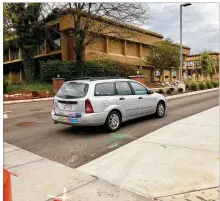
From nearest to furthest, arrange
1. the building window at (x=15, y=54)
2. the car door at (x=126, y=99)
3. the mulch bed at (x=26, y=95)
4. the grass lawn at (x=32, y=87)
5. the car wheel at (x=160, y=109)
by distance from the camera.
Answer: the car door at (x=126, y=99), the car wheel at (x=160, y=109), the mulch bed at (x=26, y=95), the grass lawn at (x=32, y=87), the building window at (x=15, y=54)

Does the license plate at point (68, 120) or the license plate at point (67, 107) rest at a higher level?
the license plate at point (67, 107)

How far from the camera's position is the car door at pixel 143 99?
8.88 m

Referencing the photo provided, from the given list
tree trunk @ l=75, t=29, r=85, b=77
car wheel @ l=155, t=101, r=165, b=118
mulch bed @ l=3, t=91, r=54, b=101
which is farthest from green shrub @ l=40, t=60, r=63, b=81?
car wheel @ l=155, t=101, r=165, b=118

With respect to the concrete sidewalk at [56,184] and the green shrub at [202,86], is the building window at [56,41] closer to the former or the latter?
the green shrub at [202,86]

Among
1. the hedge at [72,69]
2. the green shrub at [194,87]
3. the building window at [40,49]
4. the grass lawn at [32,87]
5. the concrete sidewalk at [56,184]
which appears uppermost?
the building window at [40,49]

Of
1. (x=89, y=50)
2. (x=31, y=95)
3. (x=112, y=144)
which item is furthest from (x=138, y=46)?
(x=112, y=144)

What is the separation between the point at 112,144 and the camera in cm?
653

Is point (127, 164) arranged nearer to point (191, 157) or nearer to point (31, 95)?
point (191, 157)

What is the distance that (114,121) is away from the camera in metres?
7.89

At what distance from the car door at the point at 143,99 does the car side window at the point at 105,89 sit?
1068 millimetres

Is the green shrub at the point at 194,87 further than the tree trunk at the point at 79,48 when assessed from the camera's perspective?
Yes

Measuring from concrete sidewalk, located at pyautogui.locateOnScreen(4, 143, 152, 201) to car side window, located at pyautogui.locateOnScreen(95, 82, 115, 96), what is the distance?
114 inches

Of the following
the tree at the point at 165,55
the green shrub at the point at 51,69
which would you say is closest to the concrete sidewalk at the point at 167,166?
the green shrub at the point at 51,69

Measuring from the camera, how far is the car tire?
7683 millimetres
